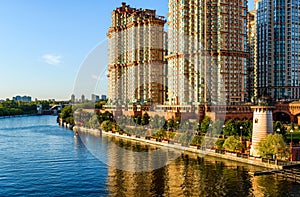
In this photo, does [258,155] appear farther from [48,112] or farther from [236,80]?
[48,112]

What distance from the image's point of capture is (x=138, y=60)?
81.7m

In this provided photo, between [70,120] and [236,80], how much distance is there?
128 ft

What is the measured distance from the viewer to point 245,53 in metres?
65.8

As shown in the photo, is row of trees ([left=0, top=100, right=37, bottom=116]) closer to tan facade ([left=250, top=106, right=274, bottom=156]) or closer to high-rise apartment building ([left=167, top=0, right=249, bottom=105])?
high-rise apartment building ([left=167, top=0, right=249, bottom=105])

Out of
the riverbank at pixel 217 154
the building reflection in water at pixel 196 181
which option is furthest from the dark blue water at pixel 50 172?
the riverbank at pixel 217 154

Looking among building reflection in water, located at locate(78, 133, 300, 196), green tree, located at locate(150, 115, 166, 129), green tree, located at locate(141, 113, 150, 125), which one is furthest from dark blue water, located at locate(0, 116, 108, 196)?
green tree, located at locate(141, 113, 150, 125)

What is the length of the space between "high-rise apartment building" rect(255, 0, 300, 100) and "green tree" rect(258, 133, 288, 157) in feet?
155

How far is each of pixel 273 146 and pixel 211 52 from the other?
3289cm

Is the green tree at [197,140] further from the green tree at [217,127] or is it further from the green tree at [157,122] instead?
the green tree at [157,122]

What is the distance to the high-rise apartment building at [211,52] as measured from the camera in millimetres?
63531

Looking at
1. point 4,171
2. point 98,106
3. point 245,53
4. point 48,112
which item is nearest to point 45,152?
point 4,171

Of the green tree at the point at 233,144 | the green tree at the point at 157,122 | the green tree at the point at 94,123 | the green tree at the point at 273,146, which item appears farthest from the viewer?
the green tree at the point at 94,123

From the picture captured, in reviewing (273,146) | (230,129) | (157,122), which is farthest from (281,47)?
(273,146)

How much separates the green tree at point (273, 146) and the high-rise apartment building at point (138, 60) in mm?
43716
